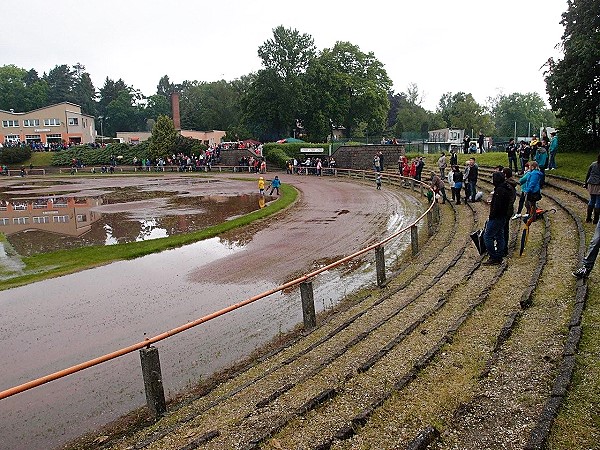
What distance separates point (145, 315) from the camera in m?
9.96

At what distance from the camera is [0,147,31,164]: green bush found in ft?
210

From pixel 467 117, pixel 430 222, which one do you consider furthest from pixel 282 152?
pixel 430 222

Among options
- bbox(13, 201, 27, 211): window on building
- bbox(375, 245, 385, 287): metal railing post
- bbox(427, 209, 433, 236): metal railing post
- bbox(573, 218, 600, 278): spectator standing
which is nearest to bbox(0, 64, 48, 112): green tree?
bbox(13, 201, 27, 211): window on building

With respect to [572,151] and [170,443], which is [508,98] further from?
[170,443]

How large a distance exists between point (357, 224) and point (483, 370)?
44.9 ft

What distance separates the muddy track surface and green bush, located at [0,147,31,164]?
67615 mm

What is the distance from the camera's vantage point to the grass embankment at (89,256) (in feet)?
43.8

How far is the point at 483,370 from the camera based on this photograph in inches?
219

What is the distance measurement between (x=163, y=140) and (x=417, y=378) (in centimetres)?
5848

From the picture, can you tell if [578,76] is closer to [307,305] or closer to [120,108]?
[307,305]

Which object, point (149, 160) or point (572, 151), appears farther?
point (149, 160)

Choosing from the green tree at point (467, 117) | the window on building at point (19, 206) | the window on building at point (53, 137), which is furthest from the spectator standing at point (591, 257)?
the window on building at point (53, 137)

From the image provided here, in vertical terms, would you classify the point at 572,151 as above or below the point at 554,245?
above

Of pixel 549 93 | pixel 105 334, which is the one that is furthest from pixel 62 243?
pixel 549 93
